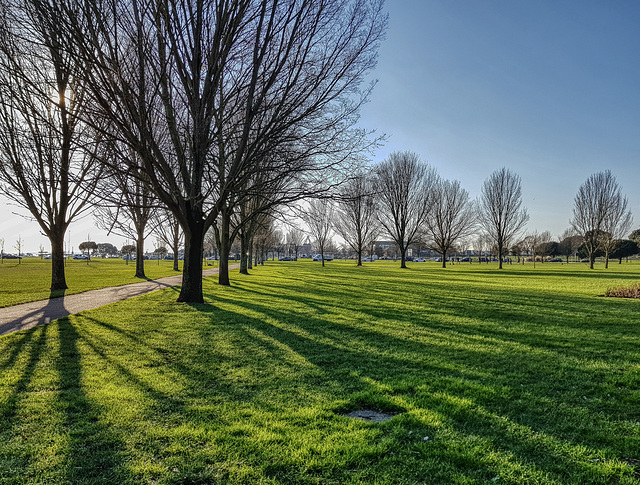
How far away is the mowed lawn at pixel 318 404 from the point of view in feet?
9.43

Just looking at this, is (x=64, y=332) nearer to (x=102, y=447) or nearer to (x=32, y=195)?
(x=102, y=447)

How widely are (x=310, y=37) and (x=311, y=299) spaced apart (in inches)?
347

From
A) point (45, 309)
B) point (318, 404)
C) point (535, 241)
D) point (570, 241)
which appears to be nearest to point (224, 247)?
point (45, 309)

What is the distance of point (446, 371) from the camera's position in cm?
538

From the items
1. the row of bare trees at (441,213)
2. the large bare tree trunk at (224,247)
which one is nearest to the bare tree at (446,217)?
the row of bare trees at (441,213)

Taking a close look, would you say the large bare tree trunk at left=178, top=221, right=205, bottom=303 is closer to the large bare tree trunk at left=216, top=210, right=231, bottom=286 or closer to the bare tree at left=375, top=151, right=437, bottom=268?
the large bare tree trunk at left=216, top=210, right=231, bottom=286

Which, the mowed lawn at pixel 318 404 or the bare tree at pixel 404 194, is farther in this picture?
the bare tree at pixel 404 194

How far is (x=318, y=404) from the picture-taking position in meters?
4.11

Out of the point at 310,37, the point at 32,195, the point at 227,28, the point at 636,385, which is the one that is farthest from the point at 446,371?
the point at 32,195

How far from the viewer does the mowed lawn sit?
288 centimetres

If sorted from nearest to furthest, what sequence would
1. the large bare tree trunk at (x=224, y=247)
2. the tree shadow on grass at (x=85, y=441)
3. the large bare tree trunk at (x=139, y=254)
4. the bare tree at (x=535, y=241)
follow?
the tree shadow on grass at (x=85, y=441), the large bare tree trunk at (x=224, y=247), the large bare tree trunk at (x=139, y=254), the bare tree at (x=535, y=241)

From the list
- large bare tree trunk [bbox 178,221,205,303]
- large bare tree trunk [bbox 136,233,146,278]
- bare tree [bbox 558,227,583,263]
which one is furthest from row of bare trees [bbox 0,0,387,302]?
bare tree [bbox 558,227,583,263]

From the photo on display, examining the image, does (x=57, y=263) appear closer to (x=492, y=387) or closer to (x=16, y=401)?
(x=16, y=401)

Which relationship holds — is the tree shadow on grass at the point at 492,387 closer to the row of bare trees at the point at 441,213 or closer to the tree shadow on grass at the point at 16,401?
the tree shadow on grass at the point at 16,401
